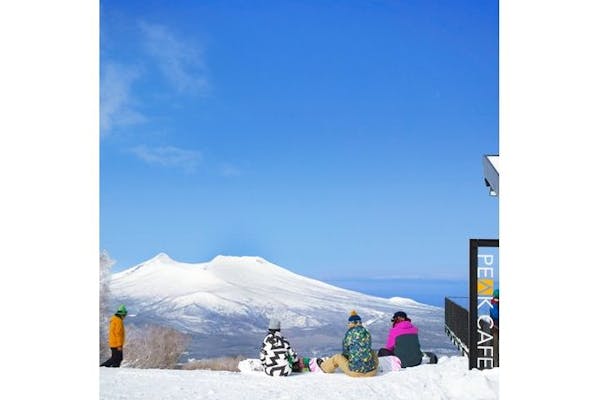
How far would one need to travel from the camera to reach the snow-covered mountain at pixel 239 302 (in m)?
12.9

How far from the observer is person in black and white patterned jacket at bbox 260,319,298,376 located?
5.51 metres

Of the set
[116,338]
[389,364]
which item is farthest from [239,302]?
[389,364]

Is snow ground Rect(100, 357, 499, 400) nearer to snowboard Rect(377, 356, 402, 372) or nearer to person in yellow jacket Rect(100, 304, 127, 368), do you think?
snowboard Rect(377, 356, 402, 372)

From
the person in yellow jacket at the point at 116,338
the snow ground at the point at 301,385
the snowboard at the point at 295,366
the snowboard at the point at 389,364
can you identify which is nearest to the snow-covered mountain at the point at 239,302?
the person in yellow jacket at the point at 116,338

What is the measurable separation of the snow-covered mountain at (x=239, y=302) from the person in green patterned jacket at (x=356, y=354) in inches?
223

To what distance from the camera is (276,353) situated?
5543mm

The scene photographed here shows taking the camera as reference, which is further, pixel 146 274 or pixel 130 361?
pixel 146 274

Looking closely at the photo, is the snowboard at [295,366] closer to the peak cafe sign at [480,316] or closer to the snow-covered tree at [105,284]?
the peak cafe sign at [480,316]

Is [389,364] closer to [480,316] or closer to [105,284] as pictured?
[480,316]
